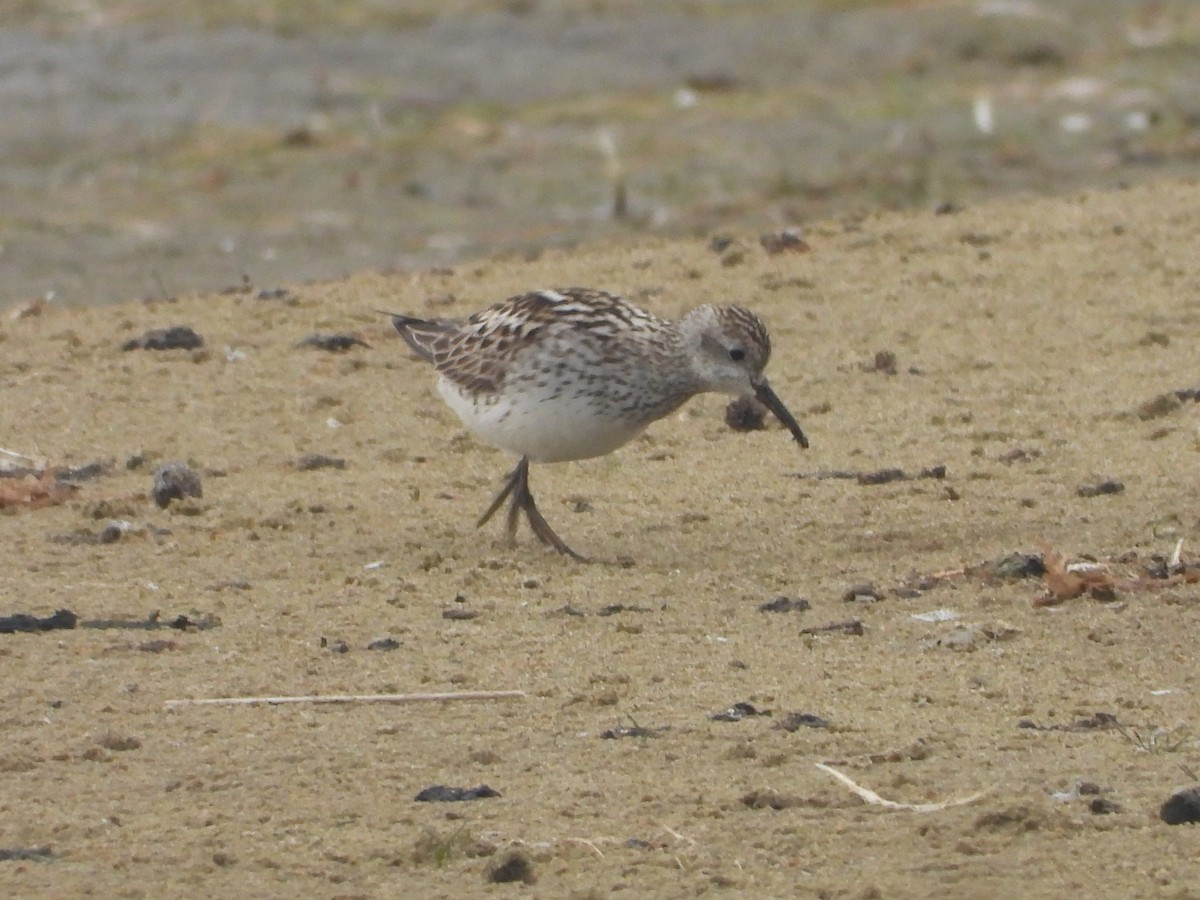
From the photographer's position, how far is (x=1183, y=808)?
493cm

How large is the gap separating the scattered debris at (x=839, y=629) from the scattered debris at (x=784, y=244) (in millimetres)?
4298

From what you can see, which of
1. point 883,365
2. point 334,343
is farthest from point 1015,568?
point 334,343

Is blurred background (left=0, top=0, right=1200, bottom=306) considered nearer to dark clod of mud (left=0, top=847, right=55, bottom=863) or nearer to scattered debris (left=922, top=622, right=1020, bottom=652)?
scattered debris (left=922, top=622, right=1020, bottom=652)

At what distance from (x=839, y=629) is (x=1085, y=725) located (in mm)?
943

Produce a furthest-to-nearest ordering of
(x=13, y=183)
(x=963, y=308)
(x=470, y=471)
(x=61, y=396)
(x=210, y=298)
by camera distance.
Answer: (x=13, y=183) < (x=210, y=298) < (x=963, y=308) < (x=61, y=396) < (x=470, y=471)

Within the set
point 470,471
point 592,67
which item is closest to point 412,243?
point 592,67

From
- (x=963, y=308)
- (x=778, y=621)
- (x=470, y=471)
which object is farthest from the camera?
(x=963, y=308)

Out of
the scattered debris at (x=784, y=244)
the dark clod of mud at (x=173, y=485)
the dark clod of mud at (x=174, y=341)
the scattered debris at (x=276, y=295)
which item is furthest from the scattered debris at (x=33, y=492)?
the scattered debris at (x=784, y=244)

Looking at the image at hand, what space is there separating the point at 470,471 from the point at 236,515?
971mm

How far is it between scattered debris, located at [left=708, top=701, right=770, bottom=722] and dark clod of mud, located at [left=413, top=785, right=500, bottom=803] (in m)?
0.66

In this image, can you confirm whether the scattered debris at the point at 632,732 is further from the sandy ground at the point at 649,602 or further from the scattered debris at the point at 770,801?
the scattered debris at the point at 770,801

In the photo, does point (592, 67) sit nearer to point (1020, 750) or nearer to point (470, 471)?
point (470, 471)

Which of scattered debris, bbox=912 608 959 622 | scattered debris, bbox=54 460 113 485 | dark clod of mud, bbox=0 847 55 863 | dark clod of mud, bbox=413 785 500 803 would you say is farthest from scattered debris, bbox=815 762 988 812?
scattered debris, bbox=54 460 113 485

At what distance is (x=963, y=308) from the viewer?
9.73 metres
